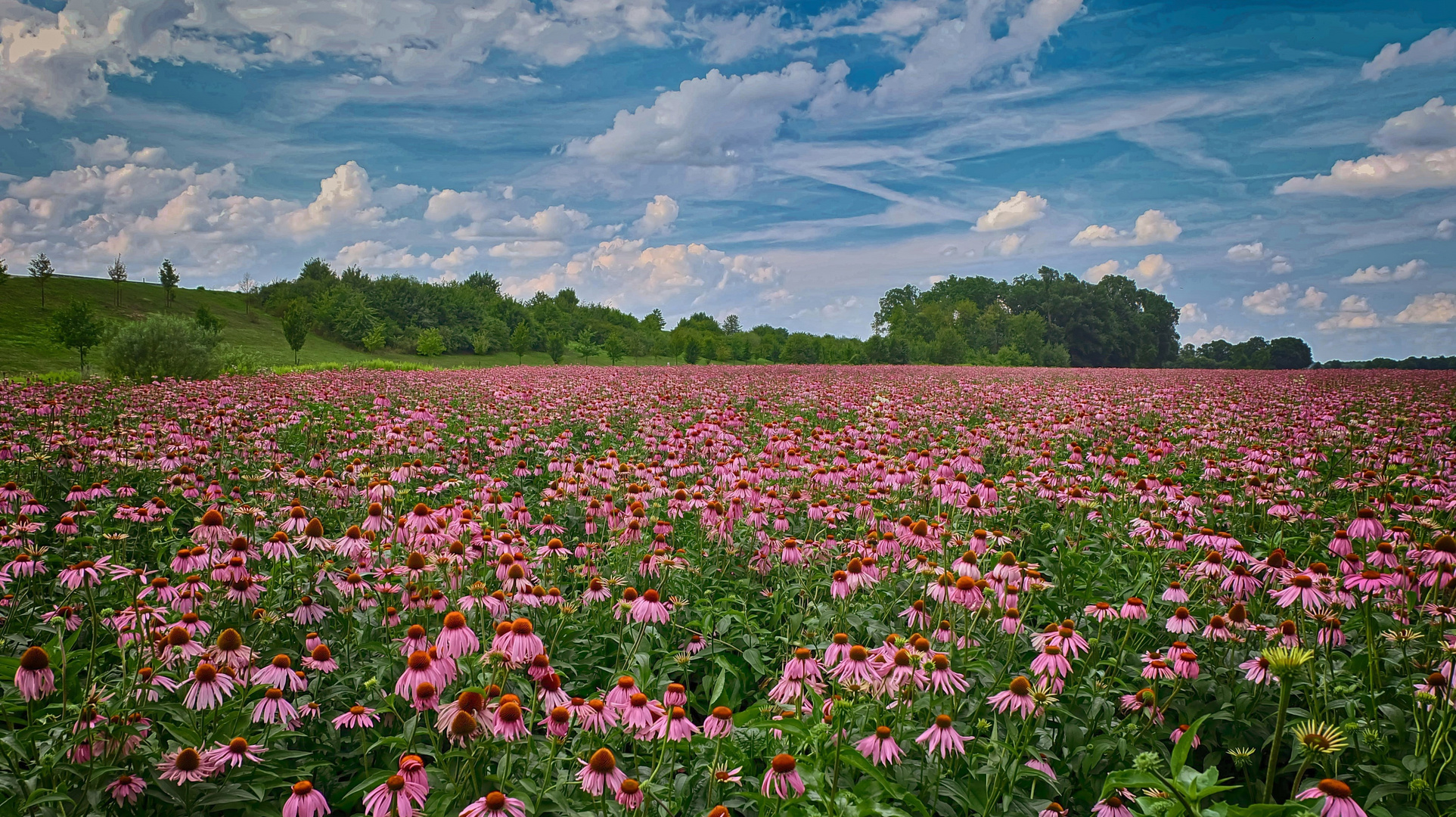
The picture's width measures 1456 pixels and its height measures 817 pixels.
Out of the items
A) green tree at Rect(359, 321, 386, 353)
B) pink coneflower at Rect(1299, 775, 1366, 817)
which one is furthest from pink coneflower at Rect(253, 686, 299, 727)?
green tree at Rect(359, 321, 386, 353)

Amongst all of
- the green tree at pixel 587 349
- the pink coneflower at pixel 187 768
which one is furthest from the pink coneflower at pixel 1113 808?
the green tree at pixel 587 349

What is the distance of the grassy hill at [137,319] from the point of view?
37094 mm

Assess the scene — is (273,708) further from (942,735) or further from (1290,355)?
(1290,355)

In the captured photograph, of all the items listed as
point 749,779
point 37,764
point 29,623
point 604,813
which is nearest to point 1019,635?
point 749,779

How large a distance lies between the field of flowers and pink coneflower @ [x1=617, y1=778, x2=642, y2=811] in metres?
0.01

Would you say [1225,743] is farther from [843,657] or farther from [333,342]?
[333,342]

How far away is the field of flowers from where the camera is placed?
2225 mm

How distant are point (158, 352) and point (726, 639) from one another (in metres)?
21.9

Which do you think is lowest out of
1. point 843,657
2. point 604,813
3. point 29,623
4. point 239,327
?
point 29,623

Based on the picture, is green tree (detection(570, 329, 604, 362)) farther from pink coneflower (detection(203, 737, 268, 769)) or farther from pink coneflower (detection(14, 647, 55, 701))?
pink coneflower (detection(203, 737, 268, 769))

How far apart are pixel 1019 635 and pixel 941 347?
6194 cm

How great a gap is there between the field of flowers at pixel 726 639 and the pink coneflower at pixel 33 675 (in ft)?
0.06

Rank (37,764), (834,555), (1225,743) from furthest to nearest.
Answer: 1. (834,555)
2. (1225,743)
3. (37,764)

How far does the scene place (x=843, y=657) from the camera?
2.58m
